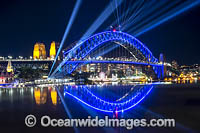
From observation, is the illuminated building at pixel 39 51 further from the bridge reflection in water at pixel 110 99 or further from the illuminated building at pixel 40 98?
the bridge reflection in water at pixel 110 99

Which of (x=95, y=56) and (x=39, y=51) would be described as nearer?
(x=95, y=56)

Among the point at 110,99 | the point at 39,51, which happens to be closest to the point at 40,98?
the point at 110,99

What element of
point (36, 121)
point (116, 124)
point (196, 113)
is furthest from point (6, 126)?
point (196, 113)

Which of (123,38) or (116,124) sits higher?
(123,38)

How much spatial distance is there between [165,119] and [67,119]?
10.5 feet

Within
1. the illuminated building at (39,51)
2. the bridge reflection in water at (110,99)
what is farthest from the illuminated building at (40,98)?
the illuminated building at (39,51)

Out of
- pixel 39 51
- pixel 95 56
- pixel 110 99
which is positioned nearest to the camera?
pixel 110 99

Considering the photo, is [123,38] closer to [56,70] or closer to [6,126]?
[56,70]

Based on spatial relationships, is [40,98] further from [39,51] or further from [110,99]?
[39,51]

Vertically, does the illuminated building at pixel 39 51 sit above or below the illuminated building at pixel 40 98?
above

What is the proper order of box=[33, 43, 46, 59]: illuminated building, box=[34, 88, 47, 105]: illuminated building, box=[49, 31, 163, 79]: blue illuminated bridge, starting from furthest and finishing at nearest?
box=[33, 43, 46, 59]: illuminated building → box=[49, 31, 163, 79]: blue illuminated bridge → box=[34, 88, 47, 105]: illuminated building

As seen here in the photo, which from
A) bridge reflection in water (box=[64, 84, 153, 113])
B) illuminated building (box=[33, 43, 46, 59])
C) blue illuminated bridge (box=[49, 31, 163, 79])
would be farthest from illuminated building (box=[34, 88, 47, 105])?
illuminated building (box=[33, 43, 46, 59])

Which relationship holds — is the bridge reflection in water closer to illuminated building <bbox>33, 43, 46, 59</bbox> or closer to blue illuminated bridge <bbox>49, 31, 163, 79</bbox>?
blue illuminated bridge <bbox>49, 31, 163, 79</bbox>

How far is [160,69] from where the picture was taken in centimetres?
5541
